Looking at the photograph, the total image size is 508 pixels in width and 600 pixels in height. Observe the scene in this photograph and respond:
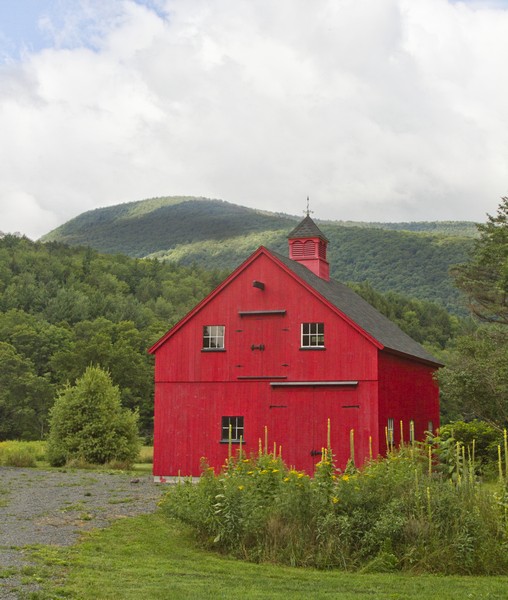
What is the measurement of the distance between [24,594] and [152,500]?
1192 cm

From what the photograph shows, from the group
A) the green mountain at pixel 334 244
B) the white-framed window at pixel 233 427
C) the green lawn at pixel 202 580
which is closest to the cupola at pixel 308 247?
the white-framed window at pixel 233 427

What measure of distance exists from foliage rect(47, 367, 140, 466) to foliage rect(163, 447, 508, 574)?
74.9 feet

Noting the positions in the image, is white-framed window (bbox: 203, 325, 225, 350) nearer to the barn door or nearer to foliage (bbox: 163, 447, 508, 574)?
the barn door

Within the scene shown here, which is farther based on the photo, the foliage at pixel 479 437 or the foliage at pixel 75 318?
the foliage at pixel 75 318

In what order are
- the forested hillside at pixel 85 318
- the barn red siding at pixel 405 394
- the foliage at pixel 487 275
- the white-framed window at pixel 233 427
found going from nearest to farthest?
the barn red siding at pixel 405 394 < the white-framed window at pixel 233 427 < the foliage at pixel 487 275 < the forested hillside at pixel 85 318

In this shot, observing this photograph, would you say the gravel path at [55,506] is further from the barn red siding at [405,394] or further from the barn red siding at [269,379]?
the barn red siding at [405,394]

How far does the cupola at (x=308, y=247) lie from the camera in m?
34.1

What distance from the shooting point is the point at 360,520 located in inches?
497

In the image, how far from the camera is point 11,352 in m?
75.2

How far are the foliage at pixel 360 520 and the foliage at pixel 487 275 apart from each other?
3175 cm

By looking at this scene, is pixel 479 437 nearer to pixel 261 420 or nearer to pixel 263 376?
pixel 261 420

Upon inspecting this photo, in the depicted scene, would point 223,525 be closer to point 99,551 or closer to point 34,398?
point 99,551

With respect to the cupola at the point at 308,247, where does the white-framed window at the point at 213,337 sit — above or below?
below

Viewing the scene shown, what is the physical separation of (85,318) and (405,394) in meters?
73.5
